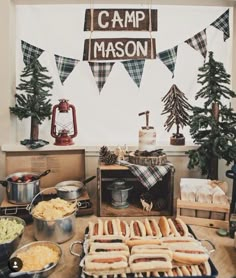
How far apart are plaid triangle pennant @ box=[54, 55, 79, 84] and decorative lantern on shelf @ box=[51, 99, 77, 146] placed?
240 millimetres

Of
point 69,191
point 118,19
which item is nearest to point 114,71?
point 118,19

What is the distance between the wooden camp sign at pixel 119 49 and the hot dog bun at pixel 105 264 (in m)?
1.36

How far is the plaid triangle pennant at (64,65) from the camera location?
2055mm

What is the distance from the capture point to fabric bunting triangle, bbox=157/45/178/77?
2.07 metres

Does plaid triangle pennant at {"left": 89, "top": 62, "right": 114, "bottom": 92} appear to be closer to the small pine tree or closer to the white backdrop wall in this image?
the white backdrop wall

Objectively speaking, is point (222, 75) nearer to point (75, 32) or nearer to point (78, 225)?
point (75, 32)

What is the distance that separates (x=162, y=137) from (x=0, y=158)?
3.59 ft

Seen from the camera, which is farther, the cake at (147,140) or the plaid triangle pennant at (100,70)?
the plaid triangle pennant at (100,70)

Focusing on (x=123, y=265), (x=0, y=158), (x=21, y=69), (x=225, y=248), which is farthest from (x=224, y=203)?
(x=21, y=69)

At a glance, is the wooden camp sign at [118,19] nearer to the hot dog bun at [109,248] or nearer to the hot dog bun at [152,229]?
the hot dog bun at [152,229]

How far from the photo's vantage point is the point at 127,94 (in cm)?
211

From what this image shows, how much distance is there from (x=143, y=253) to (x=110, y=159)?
0.67 m

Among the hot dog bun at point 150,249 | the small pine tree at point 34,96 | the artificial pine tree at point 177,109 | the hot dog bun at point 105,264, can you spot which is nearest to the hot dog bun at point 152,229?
the hot dog bun at point 150,249

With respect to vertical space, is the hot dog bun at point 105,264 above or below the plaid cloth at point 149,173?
below
